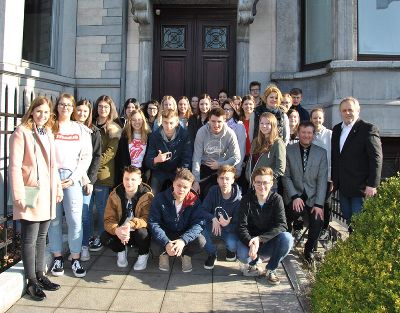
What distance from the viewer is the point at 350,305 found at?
238 centimetres

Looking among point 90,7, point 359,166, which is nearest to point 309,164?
point 359,166

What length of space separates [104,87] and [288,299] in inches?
250

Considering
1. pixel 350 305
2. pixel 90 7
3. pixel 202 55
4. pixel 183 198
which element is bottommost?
pixel 350 305

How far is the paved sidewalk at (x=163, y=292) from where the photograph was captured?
362 cm

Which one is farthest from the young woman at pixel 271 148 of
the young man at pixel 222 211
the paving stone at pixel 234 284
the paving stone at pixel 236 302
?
the paving stone at pixel 236 302

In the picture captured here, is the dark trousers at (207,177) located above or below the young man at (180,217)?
above

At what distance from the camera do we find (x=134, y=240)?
177 inches

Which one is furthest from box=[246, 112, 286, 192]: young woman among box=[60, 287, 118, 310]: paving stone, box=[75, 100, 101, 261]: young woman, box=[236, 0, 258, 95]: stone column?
box=[236, 0, 258, 95]: stone column

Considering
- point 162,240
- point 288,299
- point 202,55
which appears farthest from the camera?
point 202,55

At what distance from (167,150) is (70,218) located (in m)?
1.41

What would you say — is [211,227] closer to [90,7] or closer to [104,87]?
[104,87]

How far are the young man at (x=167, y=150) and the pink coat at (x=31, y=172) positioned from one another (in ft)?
4.53

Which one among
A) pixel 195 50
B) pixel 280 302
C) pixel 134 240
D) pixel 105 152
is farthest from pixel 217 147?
pixel 195 50

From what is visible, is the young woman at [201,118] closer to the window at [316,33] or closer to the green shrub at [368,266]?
the green shrub at [368,266]
